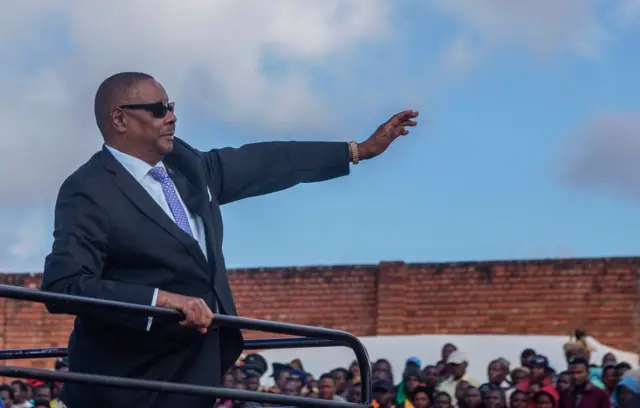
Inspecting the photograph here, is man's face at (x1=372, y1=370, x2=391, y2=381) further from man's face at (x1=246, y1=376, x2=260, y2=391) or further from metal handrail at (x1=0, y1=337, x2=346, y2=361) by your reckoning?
metal handrail at (x1=0, y1=337, x2=346, y2=361)

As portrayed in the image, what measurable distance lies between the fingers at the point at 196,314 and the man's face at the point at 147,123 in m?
0.67

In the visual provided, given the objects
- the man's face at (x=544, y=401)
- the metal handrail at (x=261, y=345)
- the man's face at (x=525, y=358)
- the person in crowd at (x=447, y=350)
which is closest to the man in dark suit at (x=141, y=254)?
the metal handrail at (x=261, y=345)

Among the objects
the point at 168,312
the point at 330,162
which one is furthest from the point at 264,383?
the point at 168,312

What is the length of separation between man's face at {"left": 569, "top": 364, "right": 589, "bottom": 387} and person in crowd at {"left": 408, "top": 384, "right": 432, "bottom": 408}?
4.03ft

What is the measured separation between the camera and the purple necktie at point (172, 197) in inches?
154

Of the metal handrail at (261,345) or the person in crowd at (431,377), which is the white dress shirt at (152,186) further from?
the person in crowd at (431,377)

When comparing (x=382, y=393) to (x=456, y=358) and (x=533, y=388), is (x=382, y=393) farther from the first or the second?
(x=456, y=358)

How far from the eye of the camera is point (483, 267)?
17.3m

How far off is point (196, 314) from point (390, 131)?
1.25 m

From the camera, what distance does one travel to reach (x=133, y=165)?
394 centimetres

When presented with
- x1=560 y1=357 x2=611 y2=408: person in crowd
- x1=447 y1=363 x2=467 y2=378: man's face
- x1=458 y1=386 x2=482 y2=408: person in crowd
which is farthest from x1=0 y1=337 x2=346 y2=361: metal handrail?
x1=447 y1=363 x2=467 y2=378: man's face

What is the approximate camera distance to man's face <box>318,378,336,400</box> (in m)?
10.8

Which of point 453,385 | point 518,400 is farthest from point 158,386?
point 453,385

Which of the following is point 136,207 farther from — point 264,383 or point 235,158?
point 264,383
